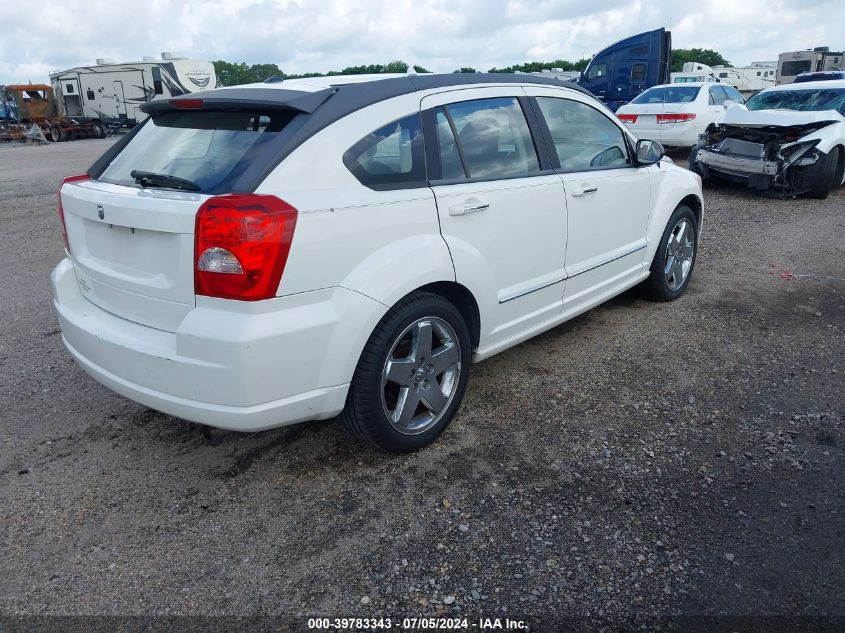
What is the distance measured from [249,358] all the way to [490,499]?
122 centimetres

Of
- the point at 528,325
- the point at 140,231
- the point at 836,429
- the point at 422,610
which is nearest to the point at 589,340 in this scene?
the point at 528,325

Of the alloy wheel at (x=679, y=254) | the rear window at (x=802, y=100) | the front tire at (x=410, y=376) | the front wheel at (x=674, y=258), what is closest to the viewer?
the front tire at (x=410, y=376)

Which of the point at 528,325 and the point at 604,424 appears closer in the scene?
the point at 604,424

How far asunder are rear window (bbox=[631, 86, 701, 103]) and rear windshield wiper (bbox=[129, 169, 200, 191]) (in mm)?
13146

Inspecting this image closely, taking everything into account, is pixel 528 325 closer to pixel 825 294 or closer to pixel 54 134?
pixel 825 294

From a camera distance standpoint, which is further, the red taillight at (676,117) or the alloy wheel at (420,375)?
the red taillight at (676,117)

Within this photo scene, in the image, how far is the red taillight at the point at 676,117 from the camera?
13109 mm

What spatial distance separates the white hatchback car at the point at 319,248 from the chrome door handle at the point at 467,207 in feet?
0.04

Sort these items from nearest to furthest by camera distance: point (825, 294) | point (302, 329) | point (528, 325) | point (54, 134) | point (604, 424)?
1. point (302, 329)
2. point (604, 424)
3. point (528, 325)
4. point (825, 294)
5. point (54, 134)

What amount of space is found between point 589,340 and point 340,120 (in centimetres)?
260

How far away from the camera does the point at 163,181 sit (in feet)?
8.98

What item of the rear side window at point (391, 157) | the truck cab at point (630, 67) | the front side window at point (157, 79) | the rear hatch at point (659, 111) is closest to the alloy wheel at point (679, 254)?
the rear side window at point (391, 157)

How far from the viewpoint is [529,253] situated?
362 cm

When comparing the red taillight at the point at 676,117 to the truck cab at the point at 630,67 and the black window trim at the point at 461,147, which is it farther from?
the black window trim at the point at 461,147
